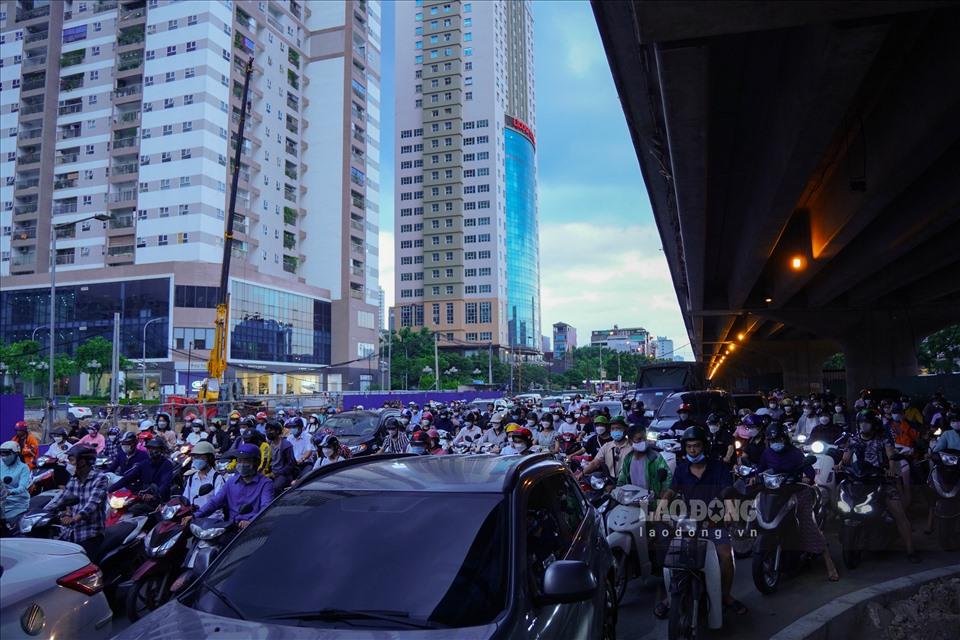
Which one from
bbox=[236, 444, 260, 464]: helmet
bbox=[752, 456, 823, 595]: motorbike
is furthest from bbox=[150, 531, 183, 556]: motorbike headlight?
bbox=[752, 456, 823, 595]: motorbike

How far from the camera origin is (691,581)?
5.21m

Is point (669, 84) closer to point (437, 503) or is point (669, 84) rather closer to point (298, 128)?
point (437, 503)

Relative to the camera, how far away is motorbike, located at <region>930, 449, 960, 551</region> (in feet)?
26.1

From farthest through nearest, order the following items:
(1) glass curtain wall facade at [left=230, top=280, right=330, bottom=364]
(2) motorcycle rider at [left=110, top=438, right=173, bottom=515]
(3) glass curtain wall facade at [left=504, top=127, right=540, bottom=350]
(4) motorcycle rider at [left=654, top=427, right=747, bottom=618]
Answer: (3) glass curtain wall facade at [left=504, top=127, right=540, bottom=350] < (1) glass curtain wall facade at [left=230, top=280, right=330, bottom=364] < (2) motorcycle rider at [left=110, top=438, right=173, bottom=515] < (4) motorcycle rider at [left=654, top=427, right=747, bottom=618]

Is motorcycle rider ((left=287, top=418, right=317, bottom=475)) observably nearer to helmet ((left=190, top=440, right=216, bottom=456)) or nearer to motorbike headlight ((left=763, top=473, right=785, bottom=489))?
helmet ((left=190, top=440, right=216, bottom=456))

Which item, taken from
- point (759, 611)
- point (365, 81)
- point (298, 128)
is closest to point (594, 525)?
point (759, 611)

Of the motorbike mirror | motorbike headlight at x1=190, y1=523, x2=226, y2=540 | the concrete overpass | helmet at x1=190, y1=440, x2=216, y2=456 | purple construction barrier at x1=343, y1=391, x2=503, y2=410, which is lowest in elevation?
purple construction barrier at x1=343, y1=391, x2=503, y2=410

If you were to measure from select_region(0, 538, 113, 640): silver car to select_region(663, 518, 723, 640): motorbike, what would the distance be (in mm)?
3926

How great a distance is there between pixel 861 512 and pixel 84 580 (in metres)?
7.41

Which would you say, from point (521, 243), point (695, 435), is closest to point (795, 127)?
point (695, 435)

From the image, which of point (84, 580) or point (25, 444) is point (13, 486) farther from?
point (25, 444)

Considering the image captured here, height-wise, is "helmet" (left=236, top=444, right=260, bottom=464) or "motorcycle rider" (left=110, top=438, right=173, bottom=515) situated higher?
"helmet" (left=236, top=444, right=260, bottom=464)

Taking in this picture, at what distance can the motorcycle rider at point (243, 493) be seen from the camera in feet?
21.3

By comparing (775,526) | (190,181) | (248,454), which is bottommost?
(775,526)
